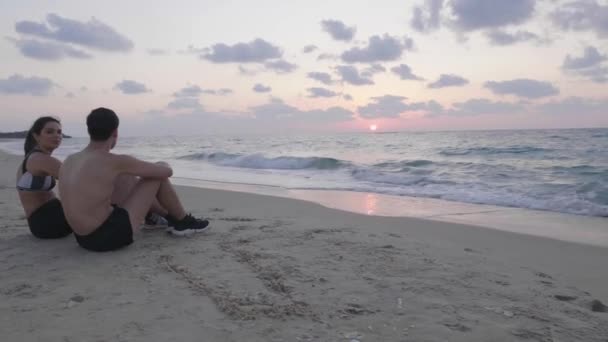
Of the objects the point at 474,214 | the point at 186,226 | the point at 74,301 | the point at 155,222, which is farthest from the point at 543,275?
the point at 155,222

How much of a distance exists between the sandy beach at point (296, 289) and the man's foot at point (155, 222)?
15 cm

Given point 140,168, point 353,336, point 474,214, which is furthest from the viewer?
point 474,214

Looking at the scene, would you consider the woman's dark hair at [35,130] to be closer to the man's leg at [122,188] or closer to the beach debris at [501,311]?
the man's leg at [122,188]

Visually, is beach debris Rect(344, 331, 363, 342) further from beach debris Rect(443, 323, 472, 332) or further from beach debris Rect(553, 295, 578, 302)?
beach debris Rect(553, 295, 578, 302)

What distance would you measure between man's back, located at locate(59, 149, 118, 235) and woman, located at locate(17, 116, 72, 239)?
A: 1.50ft

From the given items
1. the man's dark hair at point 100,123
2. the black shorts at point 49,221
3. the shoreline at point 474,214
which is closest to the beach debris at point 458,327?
the man's dark hair at point 100,123

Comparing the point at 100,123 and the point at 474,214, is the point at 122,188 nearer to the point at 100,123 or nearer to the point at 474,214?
the point at 100,123

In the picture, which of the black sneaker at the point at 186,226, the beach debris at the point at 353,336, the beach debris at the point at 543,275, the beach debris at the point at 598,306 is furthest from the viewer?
the black sneaker at the point at 186,226

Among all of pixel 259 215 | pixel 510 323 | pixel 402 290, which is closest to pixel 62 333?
pixel 402 290

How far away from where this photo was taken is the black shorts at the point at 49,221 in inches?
159

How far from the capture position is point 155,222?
15.0 ft

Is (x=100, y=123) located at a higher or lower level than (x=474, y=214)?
higher

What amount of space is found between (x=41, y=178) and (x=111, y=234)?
898mm

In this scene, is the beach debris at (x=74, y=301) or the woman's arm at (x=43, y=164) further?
the woman's arm at (x=43, y=164)
